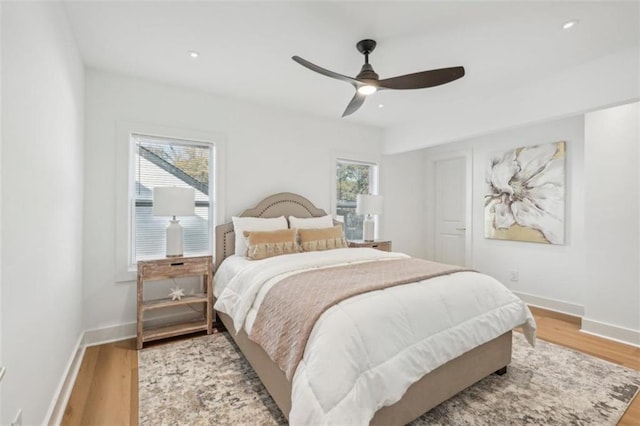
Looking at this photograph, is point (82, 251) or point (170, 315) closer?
point (82, 251)

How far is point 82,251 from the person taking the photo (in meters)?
2.79

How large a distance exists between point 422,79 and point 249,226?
2.23 meters

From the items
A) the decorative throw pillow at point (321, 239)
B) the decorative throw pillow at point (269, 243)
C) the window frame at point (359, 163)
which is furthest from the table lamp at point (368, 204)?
the decorative throw pillow at point (269, 243)

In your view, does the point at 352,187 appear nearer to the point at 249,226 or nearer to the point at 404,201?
the point at 404,201

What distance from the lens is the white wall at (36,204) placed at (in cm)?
119

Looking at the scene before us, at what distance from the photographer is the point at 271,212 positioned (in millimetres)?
3758

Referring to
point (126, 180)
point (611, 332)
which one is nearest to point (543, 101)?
point (611, 332)

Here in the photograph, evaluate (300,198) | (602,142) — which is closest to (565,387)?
(602,142)

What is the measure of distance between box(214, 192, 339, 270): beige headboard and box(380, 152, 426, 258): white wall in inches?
56.5

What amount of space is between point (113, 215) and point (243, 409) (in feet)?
7.37

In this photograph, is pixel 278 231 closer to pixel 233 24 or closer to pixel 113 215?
pixel 113 215

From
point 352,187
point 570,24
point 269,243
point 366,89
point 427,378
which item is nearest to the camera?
point 427,378

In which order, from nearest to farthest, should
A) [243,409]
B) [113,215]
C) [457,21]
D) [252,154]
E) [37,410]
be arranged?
1. [37,410]
2. [243,409]
3. [457,21]
4. [113,215]
5. [252,154]

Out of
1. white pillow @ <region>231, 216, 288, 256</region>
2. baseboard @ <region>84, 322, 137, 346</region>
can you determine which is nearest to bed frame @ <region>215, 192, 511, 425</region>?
white pillow @ <region>231, 216, 288, 256</region>
